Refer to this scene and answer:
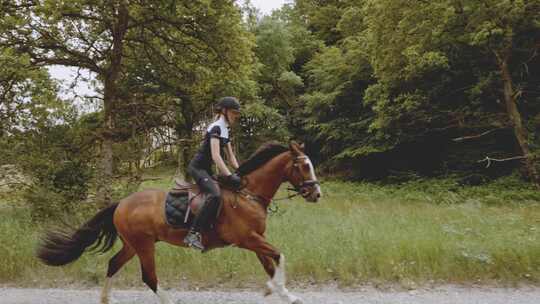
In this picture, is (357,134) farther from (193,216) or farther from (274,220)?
(193,216)

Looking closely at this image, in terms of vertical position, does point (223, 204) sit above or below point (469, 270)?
above

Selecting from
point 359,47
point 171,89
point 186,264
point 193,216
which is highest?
point 359,47

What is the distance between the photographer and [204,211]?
5.16 metres

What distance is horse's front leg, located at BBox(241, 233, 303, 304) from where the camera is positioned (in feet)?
16.0

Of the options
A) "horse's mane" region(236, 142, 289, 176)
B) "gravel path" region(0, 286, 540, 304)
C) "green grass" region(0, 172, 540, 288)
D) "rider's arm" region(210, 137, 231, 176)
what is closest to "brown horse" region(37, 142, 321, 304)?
"horse's mane" region(236, 142, 289, 176)

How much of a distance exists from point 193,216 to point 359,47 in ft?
73.5

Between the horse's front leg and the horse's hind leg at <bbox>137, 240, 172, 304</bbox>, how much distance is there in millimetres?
1379

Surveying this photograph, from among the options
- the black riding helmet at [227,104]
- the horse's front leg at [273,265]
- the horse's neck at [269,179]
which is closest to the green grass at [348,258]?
the horse's front leg at [273,265]

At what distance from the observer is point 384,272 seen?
6605mm

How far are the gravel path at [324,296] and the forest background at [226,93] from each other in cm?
487

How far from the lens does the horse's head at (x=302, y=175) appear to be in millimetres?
5109

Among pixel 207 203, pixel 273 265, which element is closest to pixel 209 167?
pixel 207 203

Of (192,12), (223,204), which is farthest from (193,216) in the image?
(192,12)

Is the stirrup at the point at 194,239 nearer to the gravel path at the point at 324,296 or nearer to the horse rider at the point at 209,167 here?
the horse rider at the point at 209,167
